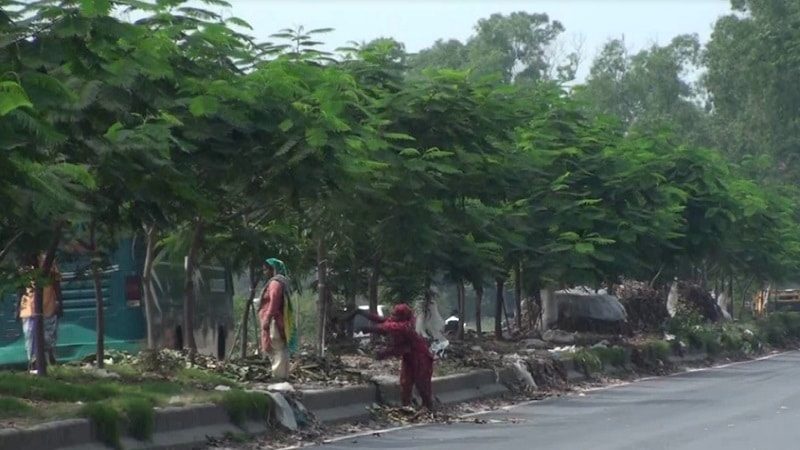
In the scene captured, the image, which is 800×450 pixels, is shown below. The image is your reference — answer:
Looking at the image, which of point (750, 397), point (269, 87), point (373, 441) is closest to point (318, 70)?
point (269, 87)

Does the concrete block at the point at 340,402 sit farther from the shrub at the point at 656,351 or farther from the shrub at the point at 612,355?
the shrub at the point at 656,351

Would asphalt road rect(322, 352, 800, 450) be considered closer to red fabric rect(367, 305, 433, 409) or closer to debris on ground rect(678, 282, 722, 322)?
red fabric rect(367, 305, 433, 409)

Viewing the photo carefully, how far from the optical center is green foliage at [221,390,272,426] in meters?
15.8

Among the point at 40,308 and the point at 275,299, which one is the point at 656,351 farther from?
the point at 40,308

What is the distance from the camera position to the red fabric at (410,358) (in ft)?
63.7

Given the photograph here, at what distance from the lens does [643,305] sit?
41875 millimetres

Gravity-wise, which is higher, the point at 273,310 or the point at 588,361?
the point at 273,310

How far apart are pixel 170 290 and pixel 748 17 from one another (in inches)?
1905

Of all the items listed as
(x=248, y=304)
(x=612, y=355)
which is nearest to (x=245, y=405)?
(x=248, y=304)

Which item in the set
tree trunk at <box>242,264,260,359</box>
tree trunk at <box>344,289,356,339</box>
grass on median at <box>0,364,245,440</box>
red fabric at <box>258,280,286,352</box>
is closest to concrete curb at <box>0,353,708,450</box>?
grass on median at <box>0,364,245,440</box>

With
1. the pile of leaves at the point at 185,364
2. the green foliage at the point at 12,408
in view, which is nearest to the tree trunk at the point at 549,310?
the pile of leaves at the point at 185,364

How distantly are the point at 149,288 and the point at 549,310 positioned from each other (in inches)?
659

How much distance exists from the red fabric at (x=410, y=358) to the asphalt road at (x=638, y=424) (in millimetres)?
867

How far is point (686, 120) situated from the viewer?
76.6 m
